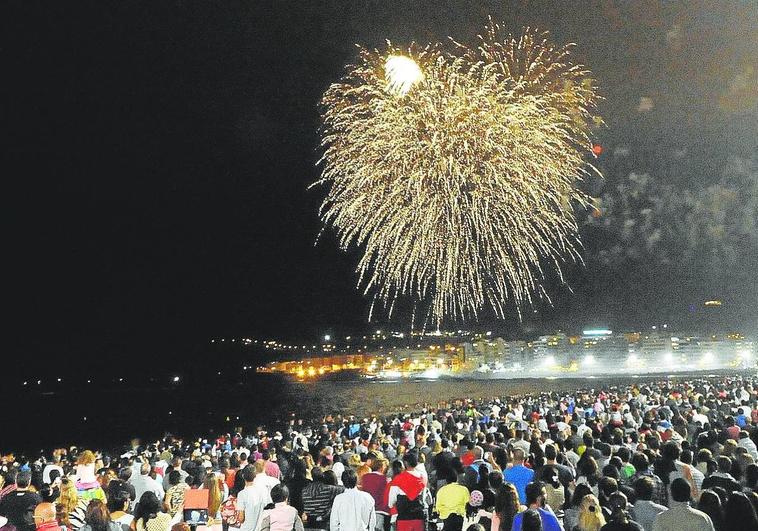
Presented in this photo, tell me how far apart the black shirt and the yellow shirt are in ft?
13.7

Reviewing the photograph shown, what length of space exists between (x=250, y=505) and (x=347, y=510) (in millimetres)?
1112

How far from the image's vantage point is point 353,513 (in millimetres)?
6695

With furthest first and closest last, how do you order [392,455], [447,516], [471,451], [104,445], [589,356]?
[589,356]
[104,445]
[392,455]
[471,451]
[447,516]

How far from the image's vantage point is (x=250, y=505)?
7.14m

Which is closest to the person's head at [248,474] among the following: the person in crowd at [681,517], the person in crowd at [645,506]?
the person in crowd at [645,506]

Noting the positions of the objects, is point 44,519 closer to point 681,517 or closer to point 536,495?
point 536,495

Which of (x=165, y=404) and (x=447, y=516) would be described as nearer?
(x=447, y=516)

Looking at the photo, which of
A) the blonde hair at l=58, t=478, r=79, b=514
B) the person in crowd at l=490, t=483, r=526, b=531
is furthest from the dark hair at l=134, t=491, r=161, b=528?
the person in crowd at l=490, t=483, r=526, b=531

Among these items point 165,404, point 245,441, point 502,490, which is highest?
point 502,490

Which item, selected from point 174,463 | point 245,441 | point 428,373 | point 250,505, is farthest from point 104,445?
point 428,373

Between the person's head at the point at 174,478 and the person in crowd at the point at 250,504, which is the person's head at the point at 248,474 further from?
the person's head at the point at 174,478

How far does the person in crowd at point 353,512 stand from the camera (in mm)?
6672

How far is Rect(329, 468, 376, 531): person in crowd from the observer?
263 inches

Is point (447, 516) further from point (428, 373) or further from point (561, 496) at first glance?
point (428, 373)
